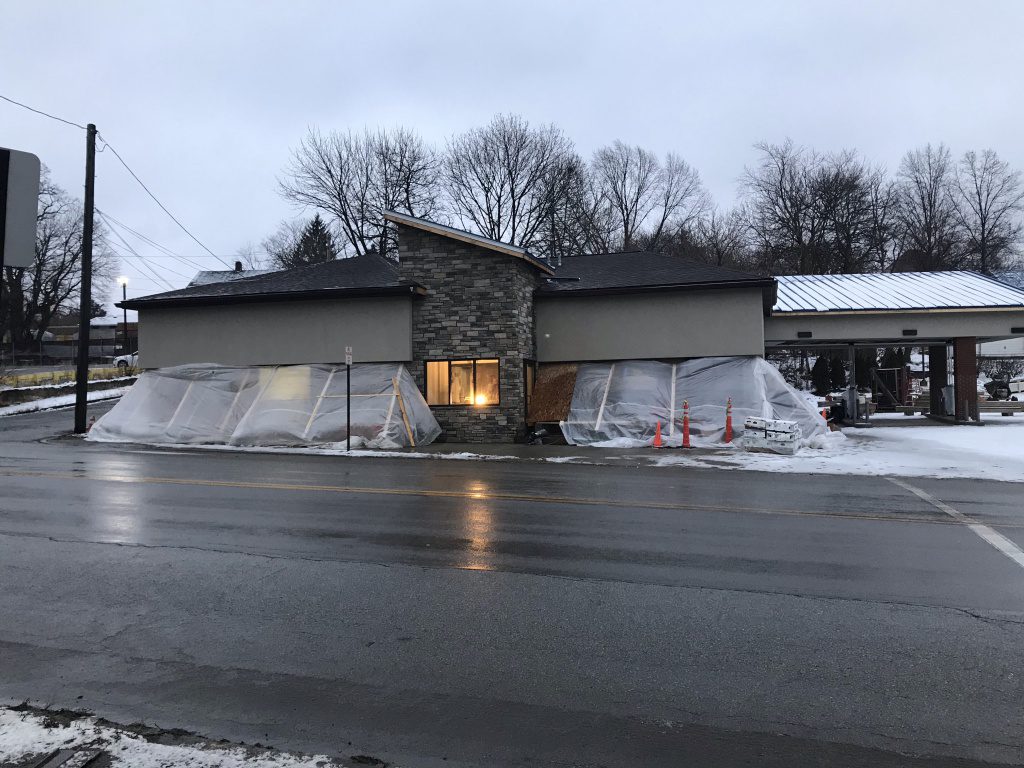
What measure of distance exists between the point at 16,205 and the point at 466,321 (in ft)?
52.8

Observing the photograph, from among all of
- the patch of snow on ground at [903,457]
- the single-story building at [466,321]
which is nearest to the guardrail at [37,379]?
the single-story building at [466,321]

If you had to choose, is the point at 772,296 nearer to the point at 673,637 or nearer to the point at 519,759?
the point at 673,637

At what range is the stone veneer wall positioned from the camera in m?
19.9

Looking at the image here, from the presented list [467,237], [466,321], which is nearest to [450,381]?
[466,321]

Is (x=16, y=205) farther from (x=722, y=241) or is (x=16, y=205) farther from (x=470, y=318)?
(x=722, y=241)

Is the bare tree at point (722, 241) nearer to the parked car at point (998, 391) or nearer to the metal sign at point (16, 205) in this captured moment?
the parked car at point (998, 391)

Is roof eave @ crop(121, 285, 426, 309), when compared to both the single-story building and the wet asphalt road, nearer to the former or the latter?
the single-story building

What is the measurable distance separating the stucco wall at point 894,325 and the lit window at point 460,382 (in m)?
10.6

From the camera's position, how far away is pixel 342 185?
45.7m

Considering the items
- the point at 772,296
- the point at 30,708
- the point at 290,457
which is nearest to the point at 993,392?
the point at 772,296

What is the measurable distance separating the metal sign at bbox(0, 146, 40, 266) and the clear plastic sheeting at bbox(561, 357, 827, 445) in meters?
15.6

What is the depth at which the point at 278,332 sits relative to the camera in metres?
20.9

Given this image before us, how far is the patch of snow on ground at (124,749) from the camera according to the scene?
3.20m

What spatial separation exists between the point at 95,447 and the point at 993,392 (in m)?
43.3
